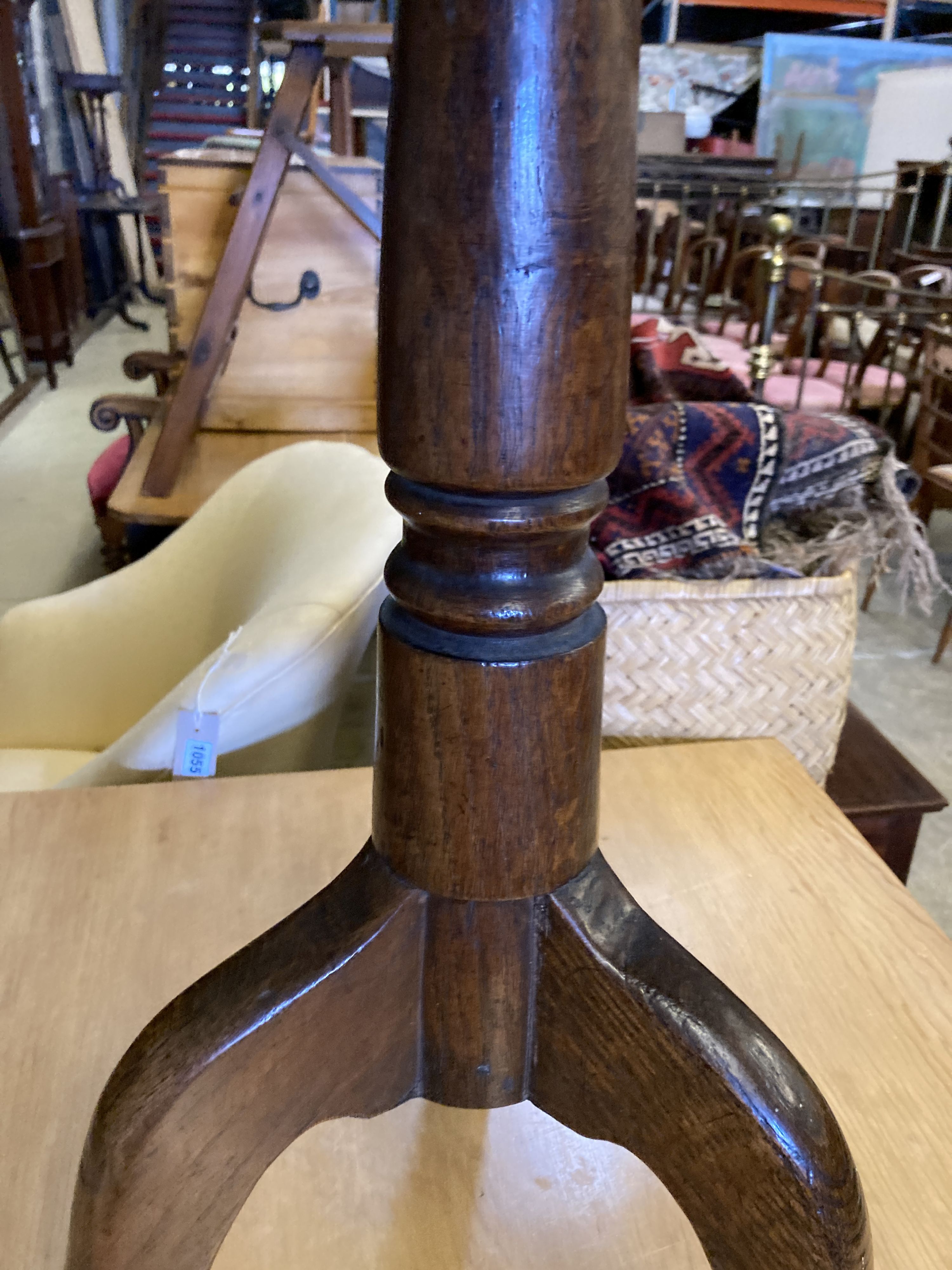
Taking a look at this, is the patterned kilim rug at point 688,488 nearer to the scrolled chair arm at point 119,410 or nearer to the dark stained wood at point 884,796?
the dark stained wood at point 884,796

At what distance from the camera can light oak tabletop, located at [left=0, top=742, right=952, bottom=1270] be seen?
45 cm

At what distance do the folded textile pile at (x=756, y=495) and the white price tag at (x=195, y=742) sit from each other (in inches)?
16.6

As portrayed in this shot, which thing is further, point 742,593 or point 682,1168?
point 742,593

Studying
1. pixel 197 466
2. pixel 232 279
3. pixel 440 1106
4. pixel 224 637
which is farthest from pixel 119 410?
pixel 440 1106

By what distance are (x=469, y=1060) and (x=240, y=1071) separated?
0.09m

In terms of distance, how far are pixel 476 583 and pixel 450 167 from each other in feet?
0.37

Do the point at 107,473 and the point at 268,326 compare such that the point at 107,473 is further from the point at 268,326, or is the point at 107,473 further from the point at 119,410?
the point at 268,326

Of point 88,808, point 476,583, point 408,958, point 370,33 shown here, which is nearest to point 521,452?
point 476,583

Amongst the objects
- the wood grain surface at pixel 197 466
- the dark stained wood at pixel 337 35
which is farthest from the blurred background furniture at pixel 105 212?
the dark stained wood at pixel 337 35

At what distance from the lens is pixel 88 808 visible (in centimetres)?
71

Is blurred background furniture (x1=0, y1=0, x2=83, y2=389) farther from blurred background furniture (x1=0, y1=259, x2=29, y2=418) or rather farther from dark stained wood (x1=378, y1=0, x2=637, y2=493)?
dark stained wood (x1=378, y1=0, x2=637, y2=493)

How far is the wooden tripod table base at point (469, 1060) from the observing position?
1.11 feet

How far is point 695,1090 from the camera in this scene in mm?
341

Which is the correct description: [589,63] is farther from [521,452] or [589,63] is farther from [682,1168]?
[682,1168]
